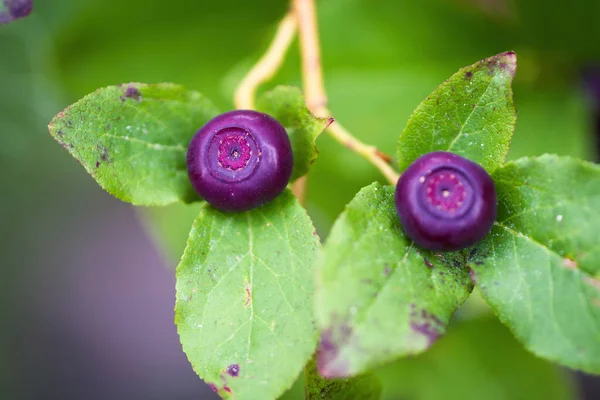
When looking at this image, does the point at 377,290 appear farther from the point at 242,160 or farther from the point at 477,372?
the point at 477,372

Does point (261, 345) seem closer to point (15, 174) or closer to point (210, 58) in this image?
point (210, 58)

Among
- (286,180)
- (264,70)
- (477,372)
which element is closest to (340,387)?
(286,180)

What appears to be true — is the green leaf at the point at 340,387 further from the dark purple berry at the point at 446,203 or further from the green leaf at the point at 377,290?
the dark purple berry at the point at 446,203

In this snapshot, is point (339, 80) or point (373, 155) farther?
point (339, 80)

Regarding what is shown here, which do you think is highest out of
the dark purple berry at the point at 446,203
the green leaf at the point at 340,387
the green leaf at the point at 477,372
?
the dark purple berry at the point at 446,203

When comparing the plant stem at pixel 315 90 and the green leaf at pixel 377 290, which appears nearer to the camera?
the green leaf at pixel 377 290

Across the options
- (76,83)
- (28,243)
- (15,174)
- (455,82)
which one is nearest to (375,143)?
(455,82)

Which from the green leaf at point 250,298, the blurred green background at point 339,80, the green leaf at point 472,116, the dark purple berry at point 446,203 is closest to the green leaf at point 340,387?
the green leaf at point 250,298

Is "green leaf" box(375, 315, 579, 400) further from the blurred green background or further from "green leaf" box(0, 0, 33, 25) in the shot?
"green leaf" box(0, 0, 33, 25)
